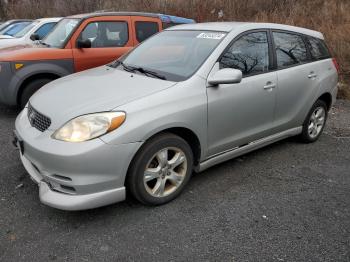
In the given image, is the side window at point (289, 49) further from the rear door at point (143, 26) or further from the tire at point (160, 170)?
the rear door at point (143, 26)

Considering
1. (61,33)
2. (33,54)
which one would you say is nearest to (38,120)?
(33,54)

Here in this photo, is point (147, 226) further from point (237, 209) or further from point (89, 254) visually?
point (237, 209)

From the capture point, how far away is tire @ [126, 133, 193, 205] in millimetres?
3164

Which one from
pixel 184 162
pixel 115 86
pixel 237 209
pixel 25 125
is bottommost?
pixel 237 209

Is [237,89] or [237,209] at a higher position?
[237,89]

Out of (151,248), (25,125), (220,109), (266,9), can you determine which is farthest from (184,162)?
(266,9)

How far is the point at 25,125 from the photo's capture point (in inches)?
136

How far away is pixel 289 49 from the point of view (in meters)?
4.55

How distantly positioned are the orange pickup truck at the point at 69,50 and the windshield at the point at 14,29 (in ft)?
17.6

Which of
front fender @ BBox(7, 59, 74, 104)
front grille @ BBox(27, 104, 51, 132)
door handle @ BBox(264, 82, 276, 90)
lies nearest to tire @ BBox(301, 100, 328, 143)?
door handle @ BBox(264, 82, 276, 90)

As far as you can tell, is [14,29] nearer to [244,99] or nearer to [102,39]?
[102,39]

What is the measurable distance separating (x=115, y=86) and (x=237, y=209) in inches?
64.0

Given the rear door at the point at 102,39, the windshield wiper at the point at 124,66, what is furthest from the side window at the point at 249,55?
the rear door at the point at 102,39

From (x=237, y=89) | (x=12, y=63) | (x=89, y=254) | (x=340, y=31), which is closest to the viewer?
(x=89, y=254)
